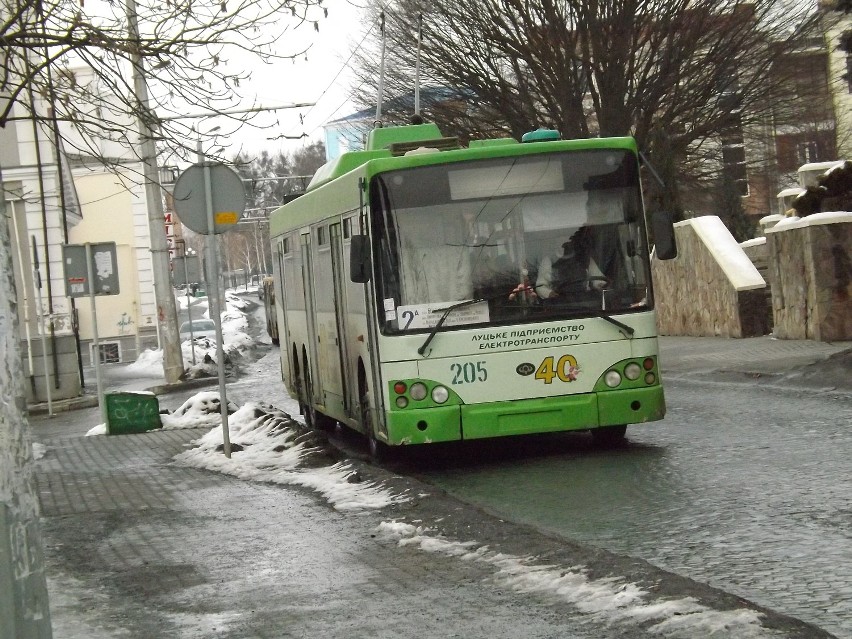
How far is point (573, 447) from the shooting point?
43.4 feet

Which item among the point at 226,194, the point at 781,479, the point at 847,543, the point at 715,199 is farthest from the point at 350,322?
the point at 715,199

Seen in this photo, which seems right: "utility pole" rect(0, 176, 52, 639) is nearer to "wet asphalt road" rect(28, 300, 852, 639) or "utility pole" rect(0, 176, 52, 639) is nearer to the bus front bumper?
"wet asphalt road" rect(28, 300, 852, 639)

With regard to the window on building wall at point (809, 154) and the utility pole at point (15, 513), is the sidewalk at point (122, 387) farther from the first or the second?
the window on building wall at point (809, 154)

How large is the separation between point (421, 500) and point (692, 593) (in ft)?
13.5

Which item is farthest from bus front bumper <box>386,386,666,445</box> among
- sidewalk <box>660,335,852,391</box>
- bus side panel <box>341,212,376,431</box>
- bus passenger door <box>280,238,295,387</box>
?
bus passenger door <box>280,238,295,387</box>

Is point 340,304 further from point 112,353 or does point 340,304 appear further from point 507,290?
point 112,353

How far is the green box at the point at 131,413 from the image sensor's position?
1978 centimetres

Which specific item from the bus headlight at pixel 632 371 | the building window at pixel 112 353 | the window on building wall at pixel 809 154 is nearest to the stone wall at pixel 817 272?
the bus headlight at pixel 632 371

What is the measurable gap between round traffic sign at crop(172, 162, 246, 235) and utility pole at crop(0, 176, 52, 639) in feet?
29.9

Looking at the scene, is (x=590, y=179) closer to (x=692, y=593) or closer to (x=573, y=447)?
(x=573, y=447)

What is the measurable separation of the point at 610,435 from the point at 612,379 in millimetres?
1122

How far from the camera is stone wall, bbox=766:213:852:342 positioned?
67.6ft

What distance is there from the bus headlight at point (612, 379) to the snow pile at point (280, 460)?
2.10 meters

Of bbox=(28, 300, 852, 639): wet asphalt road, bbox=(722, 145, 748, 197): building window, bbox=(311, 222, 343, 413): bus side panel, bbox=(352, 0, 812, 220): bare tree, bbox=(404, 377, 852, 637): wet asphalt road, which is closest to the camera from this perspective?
bbox=(28, 300, 852, 639): wet asphalt road
